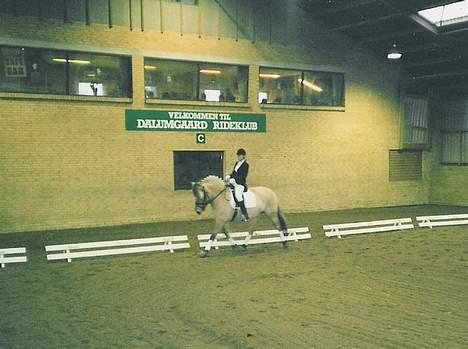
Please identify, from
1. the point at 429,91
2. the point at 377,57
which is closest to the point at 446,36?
the point at 377,57

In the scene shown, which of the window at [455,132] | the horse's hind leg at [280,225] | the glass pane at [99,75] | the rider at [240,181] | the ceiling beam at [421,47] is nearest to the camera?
the rider at [240,181]

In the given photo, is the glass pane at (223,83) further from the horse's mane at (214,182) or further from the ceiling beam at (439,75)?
the ceiling beam at (439,75)

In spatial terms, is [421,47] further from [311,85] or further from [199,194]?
[199,194]

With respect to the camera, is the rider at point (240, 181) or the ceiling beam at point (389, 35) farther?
the ceiling beam at point (389, 35)

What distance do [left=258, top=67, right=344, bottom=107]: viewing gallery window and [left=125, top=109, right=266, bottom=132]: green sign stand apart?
3.33ft

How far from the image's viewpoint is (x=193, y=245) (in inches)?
484

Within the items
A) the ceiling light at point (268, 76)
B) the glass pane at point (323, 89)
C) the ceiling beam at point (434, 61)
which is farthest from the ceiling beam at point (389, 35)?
the ceiling light at point (268, 76)

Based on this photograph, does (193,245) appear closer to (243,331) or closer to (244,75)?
(243,331)

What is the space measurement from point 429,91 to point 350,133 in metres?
4.93

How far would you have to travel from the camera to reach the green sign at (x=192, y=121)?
52.9ft

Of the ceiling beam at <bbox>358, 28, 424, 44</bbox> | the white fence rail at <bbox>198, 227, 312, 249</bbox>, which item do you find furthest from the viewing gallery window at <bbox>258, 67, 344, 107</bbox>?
the white fence rail at <bbox>198, 227, 312, 249</bbox>

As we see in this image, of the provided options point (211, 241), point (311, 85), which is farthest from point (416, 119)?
point (211, 241)

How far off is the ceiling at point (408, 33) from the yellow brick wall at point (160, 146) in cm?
94

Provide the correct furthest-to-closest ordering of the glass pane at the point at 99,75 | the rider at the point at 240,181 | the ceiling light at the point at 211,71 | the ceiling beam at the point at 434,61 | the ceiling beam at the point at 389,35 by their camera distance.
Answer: the ceiling beam at the point at 434,61 < the ceiling beam at the point at 389,35 < the ceiling light at the point at 211,71 < the glass pane at the point at 99,75 < the rider at the point at 240,181
